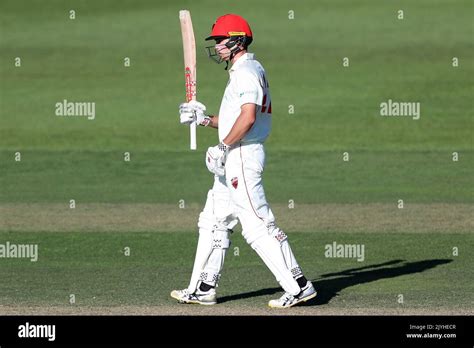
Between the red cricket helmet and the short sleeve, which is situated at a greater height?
the red cricket helmet

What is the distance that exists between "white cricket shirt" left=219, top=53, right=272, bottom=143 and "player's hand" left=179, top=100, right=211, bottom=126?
1.24 feet

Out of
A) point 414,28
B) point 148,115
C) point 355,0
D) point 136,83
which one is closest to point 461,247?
point 148,115

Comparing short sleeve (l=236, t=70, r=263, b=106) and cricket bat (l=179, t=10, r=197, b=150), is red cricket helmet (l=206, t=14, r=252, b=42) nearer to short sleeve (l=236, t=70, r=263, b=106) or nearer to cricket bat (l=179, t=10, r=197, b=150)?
short sleeve (l=236, t=70, r=263, b=106)

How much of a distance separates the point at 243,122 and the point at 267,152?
52.9 ft

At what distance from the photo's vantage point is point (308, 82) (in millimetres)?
34719

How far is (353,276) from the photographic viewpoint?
13547mm

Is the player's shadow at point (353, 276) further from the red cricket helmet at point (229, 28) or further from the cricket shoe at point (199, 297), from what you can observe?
the red cricket helmet at point (229, 28)

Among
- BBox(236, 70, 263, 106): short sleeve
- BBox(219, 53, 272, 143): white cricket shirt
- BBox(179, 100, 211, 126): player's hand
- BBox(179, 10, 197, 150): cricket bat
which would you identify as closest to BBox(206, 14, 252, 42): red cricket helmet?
BBox(219, 53, 272, 143): white cricket shirt

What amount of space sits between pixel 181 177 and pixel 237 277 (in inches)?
411

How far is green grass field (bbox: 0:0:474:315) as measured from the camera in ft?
43.1

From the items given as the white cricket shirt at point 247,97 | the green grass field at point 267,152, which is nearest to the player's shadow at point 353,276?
the green grass field at point 267,152

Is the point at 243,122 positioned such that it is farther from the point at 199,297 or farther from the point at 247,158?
the point at 199,297
